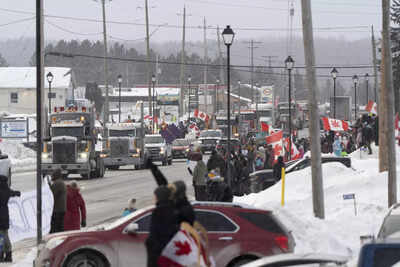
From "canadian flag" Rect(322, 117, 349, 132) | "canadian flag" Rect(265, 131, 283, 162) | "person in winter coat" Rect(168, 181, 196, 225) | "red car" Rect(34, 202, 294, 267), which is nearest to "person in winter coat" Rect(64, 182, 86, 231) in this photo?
"red car" Rect(34, 202, 294, 267)

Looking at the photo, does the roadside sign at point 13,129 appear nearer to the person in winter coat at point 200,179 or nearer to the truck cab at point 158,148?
the truck cab at point 158,148

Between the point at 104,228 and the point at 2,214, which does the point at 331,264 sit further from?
the point at 2,214

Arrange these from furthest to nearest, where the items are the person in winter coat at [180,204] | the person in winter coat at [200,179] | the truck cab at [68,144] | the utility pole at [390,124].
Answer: the truck cab at [68,144] < the utility pole at [390,124] < the person in winter coat at [200,179] < the person in winter coat at [180,204]

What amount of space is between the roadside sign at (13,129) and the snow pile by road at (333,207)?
101 feet

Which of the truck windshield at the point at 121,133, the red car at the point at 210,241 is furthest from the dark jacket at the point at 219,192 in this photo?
the truck windshield at the point at 121,133

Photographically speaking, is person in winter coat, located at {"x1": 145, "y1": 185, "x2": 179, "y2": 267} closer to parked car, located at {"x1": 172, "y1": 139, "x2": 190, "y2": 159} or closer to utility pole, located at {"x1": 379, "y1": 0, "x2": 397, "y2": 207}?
utility pole, located at {"x1": 379, "y1": 0, "x2": 397, "y2": 207}

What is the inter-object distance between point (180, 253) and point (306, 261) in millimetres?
1801

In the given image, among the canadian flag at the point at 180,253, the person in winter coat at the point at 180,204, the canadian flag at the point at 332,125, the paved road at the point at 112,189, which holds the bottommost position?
the paved road at the point at 112,189

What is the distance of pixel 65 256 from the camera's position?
12914 mm

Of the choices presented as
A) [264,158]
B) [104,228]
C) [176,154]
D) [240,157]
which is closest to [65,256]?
[104,228]

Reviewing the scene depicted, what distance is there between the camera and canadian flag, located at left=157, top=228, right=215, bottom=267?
903cm

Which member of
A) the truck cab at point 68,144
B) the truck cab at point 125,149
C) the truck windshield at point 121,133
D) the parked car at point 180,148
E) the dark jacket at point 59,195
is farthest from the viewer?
the parked car at point 180,148

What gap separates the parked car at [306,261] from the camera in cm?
752

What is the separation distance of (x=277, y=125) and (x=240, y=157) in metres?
66.2
